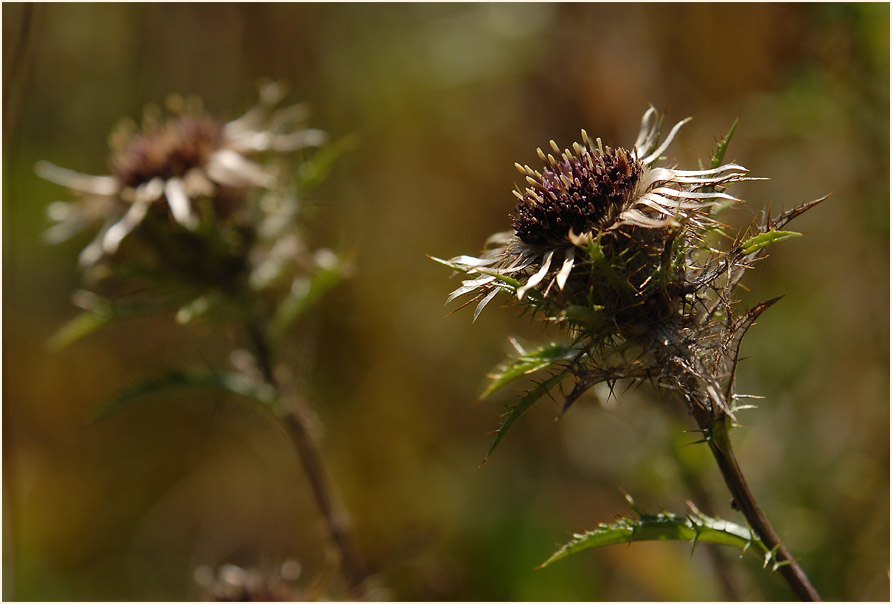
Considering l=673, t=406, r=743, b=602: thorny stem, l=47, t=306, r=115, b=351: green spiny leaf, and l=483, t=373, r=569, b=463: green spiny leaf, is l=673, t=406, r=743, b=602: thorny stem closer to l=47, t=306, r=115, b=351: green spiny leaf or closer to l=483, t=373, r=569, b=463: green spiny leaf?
l=483, t=373, r=569, b=463: green spiny leaf

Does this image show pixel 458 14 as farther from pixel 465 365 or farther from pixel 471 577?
pixel 471 577

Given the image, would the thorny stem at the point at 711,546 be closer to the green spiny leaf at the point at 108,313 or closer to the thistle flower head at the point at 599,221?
the thistle flower head at the point at 599,221

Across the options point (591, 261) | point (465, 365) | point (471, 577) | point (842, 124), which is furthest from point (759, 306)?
point (465, 365)

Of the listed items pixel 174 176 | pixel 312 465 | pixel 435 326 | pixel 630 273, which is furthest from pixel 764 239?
pixel 435 326

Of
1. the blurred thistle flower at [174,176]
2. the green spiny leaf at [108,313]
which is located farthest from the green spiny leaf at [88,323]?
the blurred thistle flower at [174,176]

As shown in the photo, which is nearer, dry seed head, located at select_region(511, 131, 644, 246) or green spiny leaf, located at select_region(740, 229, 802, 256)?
green spiny leaf, located at select_region(740, 229, 802, 256)

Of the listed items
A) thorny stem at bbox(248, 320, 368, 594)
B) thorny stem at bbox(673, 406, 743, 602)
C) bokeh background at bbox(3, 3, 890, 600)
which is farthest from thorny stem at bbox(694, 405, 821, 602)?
thorny stem at bbox(248, 320, 368, 594)
